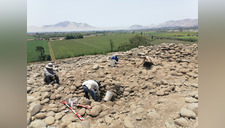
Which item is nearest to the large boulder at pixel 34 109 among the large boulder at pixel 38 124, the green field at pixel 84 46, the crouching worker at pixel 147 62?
the large boulder at pixel 38 124

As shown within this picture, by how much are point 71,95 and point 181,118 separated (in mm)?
4081

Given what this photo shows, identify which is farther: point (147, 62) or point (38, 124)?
point (147, 62)

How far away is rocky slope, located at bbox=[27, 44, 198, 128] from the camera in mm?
3904

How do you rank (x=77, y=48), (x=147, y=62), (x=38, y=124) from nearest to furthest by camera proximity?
1. (x=38, y=124)
2. (x=147, y=62)
3. (x=77, y=48)

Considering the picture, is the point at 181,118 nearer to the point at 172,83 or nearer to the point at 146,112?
the point at 146,112

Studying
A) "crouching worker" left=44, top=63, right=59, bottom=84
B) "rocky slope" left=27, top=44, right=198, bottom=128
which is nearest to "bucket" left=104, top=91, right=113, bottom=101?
"rocky slope" left=27, top=44, right=198, bottom=128

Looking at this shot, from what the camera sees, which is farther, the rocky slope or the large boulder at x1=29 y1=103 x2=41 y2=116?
the large boulder at x1=29 y1=103 x2=41 y2=116

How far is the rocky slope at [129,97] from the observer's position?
3.90 meters

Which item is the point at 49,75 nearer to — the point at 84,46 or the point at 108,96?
the point at 108,96

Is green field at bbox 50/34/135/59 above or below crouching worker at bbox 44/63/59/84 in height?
Result: above

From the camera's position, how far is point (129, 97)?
19.8ft

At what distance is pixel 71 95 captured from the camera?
5.64 meters

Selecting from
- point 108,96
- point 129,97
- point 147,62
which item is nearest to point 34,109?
point 108,96

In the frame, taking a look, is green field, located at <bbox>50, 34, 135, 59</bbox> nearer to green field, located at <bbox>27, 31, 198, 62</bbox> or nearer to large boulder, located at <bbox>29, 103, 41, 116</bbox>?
green field, located at <bbox>27, 31, 198, 62</bbox>
